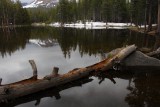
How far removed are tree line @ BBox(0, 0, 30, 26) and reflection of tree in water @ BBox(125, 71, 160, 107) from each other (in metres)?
98.6

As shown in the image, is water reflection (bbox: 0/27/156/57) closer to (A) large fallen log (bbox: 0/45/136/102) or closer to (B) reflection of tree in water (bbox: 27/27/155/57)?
(B) reflection of tree in water (bbox: 27/27/155/57)

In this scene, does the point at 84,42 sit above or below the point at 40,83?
below

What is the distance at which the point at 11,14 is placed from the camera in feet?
380

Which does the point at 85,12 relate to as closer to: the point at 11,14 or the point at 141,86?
the point at 11,14

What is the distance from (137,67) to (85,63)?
4.76 meters

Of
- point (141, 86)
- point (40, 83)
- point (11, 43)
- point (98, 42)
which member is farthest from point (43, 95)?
point (11, 43)

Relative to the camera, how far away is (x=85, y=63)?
69.7 feet

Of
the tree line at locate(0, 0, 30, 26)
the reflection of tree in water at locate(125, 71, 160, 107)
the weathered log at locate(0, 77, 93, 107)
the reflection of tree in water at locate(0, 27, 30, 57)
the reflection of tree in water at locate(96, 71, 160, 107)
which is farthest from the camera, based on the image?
the tree line at locate(0, 0, 30, 26)

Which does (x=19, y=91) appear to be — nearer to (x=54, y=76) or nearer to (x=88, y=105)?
(x=54, y=76)

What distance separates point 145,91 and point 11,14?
111 m

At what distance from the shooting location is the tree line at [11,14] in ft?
352

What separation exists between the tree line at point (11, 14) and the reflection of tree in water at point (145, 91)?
324 ft

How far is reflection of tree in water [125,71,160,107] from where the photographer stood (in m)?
12.0

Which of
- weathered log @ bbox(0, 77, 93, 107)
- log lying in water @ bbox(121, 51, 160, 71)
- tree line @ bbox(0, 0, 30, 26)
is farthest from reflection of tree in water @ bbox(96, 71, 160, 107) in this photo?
tree line @ bbox(0, 0, 30, 26)
